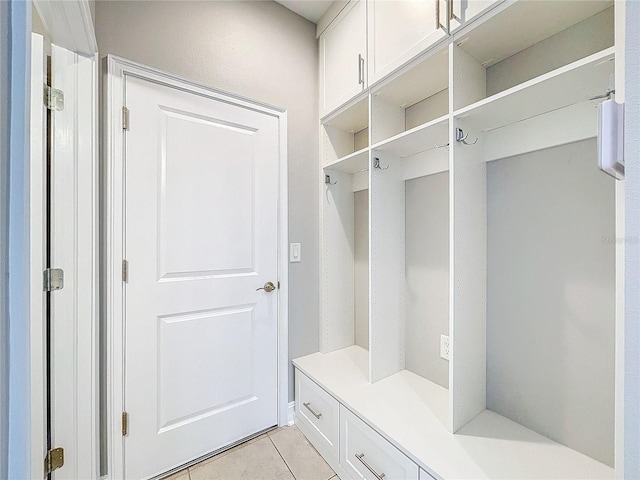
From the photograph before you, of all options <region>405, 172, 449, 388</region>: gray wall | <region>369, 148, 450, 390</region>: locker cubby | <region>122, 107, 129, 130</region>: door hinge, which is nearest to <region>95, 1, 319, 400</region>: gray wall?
<region>122, 107, 129, 130</region>: door hinge

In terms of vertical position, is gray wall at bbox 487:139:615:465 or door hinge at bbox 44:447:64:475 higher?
gray wall at bbox 487:139:615:465

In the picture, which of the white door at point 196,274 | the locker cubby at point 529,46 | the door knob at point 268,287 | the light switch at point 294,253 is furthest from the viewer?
the light switch at point 294,253

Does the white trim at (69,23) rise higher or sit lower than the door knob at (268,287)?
higher

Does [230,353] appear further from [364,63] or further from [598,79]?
[598,79]

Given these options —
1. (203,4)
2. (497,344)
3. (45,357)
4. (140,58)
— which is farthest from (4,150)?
(203,4)

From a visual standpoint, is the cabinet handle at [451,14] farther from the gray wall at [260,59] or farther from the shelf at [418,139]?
the gray wall at [260,59]

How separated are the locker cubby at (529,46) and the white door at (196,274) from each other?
1101 mm

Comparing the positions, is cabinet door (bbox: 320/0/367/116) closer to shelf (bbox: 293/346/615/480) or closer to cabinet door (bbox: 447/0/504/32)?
cabinet door (bbox: 447/0/504/32)

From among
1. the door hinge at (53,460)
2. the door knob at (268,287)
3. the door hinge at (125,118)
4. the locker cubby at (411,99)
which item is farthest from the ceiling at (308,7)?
the door hinge at (53,460)

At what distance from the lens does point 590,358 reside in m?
1.13

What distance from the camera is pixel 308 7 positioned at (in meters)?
1.94

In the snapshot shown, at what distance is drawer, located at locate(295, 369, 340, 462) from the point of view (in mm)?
1576

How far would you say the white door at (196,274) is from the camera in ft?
4.83

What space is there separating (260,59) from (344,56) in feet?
1.68
